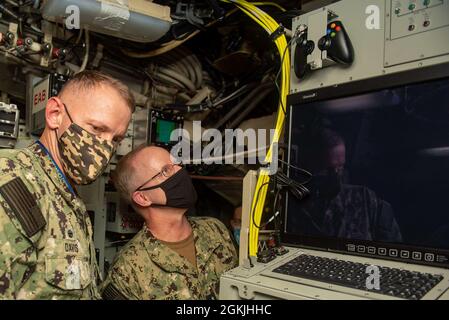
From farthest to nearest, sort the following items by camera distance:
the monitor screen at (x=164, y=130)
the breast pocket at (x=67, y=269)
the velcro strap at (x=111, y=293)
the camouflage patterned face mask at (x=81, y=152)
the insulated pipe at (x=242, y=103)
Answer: the insulated pipe at (x=242, y=103) < the monitor screen at (x=164, y=130) < the velcro strap at (x=111, y=293) < the camouflage patterned face mask at (x=81, y=152) < the breast pocket at (x=67, y=269)

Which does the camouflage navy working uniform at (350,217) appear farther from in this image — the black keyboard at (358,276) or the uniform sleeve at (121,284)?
the uniform sleeve at (121,284)

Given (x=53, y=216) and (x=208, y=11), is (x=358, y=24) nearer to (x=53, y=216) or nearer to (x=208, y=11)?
(x=208, y=11)

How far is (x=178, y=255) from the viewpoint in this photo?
2.06m

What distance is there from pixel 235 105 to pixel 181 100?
1.50ft

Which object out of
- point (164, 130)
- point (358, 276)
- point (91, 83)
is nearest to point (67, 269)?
point (91, 83)

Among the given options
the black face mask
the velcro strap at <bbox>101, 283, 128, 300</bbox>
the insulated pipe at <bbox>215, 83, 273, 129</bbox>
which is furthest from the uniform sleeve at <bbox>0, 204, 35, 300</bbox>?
the insulated pipe at <bbox>215, 83, 273, 129</bbox>

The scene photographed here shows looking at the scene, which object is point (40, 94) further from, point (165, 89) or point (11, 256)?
point (11, 256)

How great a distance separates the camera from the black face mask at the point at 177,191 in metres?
2.12

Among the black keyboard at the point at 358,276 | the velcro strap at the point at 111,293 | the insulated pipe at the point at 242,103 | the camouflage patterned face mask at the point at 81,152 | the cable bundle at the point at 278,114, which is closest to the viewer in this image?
the black keyboard at the point at 358,276

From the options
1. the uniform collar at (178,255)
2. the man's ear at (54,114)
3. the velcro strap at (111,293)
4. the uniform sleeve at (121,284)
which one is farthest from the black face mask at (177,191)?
the man's ear at (54,114)

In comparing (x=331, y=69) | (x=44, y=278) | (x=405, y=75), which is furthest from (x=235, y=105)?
(x=44, y=278)

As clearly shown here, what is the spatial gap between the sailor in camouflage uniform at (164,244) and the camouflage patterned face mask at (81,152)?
0.68 metres

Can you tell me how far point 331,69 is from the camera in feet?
5.32

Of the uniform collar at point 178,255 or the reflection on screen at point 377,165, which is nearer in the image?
the reflection on screen at point 377,165
